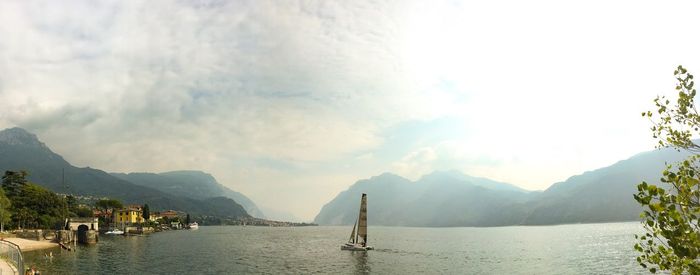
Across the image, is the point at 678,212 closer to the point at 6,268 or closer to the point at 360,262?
the point at 6,268

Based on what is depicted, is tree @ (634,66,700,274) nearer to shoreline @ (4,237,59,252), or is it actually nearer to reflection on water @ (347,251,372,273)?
reflection on water @ (347,251,372,273)

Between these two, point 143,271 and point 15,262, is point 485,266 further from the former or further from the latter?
point 15,262

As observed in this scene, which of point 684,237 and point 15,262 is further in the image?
point 15,262

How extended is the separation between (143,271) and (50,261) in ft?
80.0

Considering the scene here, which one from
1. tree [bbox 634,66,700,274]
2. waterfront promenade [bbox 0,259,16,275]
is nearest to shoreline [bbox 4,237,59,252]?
waterfront promenade [bbox 0,259,16,275]

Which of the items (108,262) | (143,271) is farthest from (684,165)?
(108,262)

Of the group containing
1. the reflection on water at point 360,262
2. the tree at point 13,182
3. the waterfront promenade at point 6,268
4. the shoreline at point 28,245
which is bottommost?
the reflection on water at point 360,262

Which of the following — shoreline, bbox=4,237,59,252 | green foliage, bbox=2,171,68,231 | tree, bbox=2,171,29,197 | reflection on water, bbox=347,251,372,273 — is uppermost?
tree, bbox=2,171,29,197

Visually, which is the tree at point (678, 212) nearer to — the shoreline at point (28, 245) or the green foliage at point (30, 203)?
the shoreline at point (28, 245)

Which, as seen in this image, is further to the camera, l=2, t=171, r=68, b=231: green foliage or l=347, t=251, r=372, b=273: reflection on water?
l=2, t=171, r=68, b=231: green foliage

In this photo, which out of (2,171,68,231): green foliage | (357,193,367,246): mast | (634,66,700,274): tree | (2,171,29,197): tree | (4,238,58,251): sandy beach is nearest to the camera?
(634,66,700,274): tree

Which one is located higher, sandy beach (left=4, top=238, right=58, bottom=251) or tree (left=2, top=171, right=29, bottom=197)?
tree (left=2, top=171, right=29, bottom=197)

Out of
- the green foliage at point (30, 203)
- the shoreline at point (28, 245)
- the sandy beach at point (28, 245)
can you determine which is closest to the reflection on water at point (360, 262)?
the shoreline at point (28, 245)

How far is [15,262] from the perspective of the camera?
56.8m
